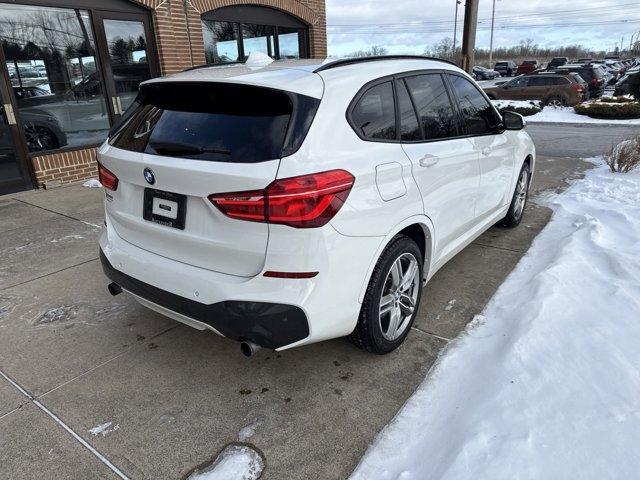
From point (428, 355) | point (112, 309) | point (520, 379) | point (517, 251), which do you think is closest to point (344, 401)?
point (428, 355)

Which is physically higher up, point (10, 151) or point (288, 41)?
point (288, 41)

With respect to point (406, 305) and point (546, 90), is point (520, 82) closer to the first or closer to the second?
point (546, 90)

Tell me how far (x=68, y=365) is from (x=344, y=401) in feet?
5.53

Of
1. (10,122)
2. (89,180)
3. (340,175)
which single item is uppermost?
(340,175)

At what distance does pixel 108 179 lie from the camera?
285 centimetres

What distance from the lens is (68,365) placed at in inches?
116

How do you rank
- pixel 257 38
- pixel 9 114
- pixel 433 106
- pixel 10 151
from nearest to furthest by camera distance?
pixel 433 106
pixel 9 114
pixel 10 151
pixel 257 38

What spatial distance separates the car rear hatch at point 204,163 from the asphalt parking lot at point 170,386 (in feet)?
2.58

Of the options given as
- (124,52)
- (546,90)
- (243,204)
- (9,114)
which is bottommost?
(546,90)

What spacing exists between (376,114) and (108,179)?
1.59m

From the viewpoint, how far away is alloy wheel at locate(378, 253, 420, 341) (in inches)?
113

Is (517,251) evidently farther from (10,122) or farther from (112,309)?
(10,122)

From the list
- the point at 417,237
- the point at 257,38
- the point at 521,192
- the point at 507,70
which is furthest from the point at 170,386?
the point at 507,70

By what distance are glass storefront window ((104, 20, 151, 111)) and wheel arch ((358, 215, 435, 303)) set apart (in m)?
6.85
